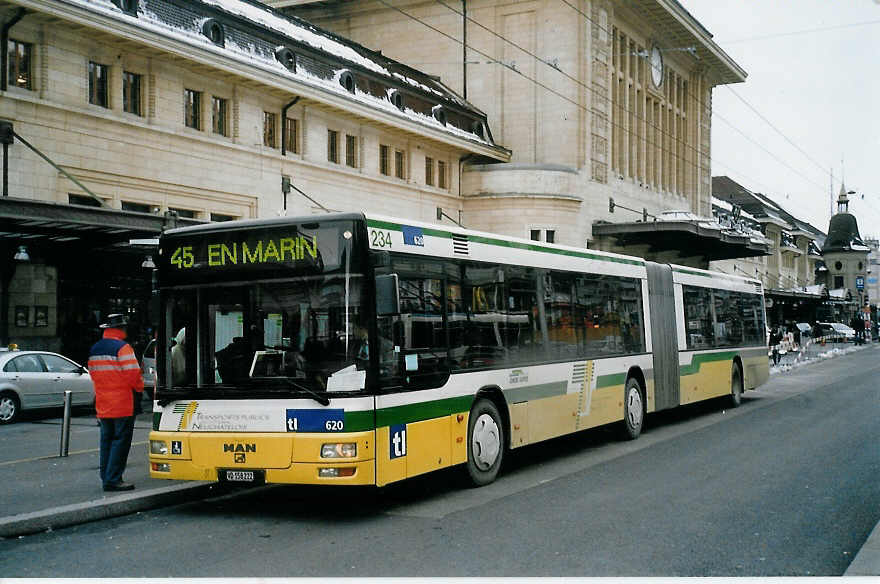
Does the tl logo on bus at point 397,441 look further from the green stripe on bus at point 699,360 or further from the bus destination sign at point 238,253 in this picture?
the green stripe on bus at point 699,360

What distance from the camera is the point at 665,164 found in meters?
57.4

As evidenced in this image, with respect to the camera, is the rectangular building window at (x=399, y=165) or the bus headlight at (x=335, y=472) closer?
the bus headlight at (x=335, y=472)

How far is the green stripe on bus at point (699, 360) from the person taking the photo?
18353 mm

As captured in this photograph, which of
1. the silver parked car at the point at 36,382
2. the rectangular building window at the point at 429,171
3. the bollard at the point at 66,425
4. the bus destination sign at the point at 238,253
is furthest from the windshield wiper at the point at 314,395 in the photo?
the rectangular building window at the point at 429,171

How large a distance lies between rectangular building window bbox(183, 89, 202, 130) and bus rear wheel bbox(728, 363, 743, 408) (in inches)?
636

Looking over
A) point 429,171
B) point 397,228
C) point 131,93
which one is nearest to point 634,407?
point 397,228

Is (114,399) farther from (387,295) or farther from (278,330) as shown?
(387,295)

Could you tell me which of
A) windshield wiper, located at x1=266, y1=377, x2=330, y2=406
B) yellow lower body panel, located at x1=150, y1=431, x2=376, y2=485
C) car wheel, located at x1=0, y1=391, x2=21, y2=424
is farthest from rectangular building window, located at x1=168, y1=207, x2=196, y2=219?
windshield wiper, located at x1=266, y1=377, x2=330, y2=406

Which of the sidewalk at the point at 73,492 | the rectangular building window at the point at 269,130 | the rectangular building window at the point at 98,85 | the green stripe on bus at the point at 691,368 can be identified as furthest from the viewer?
the rectangular building window at the point at 269,130

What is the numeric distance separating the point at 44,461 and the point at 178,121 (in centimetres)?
1663

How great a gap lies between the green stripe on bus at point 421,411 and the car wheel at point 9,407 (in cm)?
1172

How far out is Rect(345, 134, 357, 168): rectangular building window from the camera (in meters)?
34.8

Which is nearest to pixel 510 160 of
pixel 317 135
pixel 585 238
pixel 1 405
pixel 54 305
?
pixel 585 238

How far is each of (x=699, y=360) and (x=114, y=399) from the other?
12194 mm
